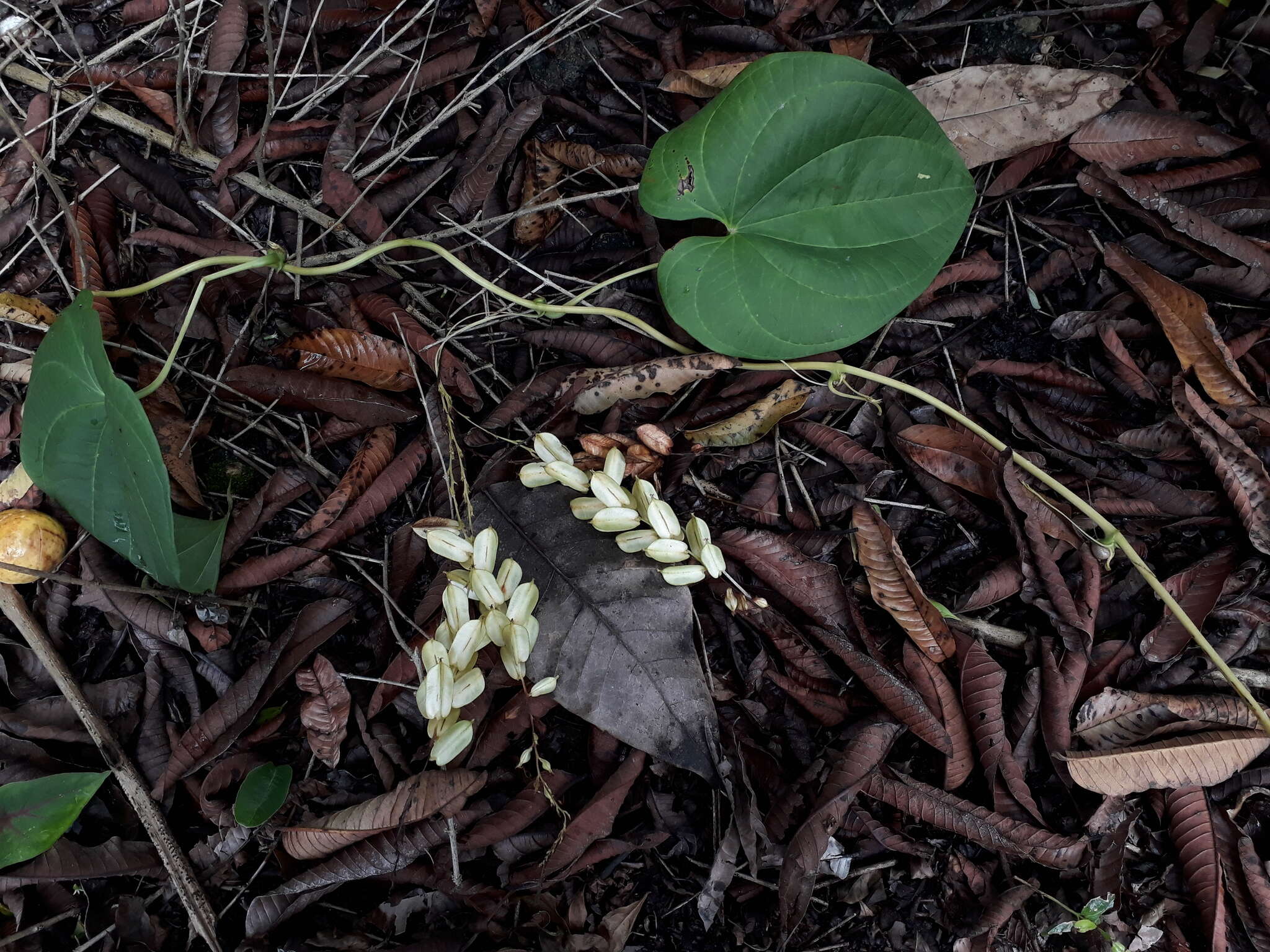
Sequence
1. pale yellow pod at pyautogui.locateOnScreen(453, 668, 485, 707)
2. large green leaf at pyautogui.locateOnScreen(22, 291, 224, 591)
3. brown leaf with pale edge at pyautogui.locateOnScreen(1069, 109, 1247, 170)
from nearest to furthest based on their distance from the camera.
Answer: large green leaf at pyautogui.locateOnScreen(22, 291, 224, 591) < pale yellow pod at pyautogui.locateOnScreen(453, 668, 485, 707) < brown leaf with pale edge at pyautogui.locateOnScreen(1069, 109, 1247, 170)

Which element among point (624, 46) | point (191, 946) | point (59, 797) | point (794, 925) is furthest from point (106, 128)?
point (794, 925)

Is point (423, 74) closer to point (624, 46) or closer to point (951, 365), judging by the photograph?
point (624, 46)

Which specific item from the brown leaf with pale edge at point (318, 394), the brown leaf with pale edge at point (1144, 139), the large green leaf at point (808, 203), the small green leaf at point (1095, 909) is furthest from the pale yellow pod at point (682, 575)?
the brown leaf with pale edge at point (1144, 139)

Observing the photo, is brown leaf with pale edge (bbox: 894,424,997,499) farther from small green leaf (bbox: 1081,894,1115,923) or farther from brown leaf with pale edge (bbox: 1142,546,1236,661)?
small green leaf (bbox: 1081,894,1115,923)

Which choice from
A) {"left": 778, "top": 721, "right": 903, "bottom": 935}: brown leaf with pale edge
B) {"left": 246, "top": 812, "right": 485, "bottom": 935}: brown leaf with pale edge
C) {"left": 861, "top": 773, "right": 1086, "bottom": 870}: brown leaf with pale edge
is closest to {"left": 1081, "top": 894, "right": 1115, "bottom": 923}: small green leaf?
{"left": 861, "top": 773, "right": 1086, "bottom": 870}: brown leaf with pale edge

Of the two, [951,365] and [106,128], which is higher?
[106,128]
